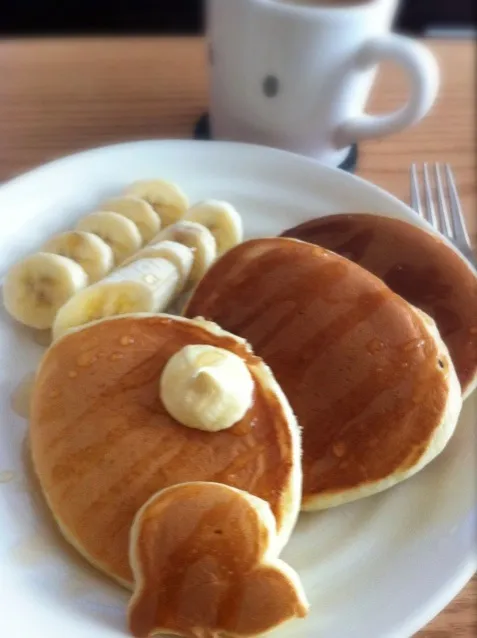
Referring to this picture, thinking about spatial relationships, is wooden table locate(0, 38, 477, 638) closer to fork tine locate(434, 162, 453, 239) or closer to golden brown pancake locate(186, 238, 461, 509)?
fork tine locate(434, 162, 453, 239)

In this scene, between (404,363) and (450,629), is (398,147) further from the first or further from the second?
(450,629)

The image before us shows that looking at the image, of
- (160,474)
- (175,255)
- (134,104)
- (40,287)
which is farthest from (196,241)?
(134,104)

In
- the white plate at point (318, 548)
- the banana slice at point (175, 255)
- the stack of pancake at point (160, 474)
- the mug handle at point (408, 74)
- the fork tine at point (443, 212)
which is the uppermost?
the mug handle at point (408, 74)

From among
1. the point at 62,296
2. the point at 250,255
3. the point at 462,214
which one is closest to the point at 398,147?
the point at 462,214

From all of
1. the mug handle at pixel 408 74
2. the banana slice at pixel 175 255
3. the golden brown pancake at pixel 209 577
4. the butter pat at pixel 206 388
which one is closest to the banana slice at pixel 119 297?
the banana slice at pixel 175 255

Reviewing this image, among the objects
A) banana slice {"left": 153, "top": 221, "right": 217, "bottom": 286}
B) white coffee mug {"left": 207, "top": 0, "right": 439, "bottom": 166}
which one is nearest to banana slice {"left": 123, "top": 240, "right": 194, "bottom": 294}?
banana slice {"left": 153, "top": 221, "right": 217, "bottom": 286}

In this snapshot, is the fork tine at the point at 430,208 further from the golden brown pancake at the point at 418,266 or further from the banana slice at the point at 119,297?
the banana slice at the point at 119,297

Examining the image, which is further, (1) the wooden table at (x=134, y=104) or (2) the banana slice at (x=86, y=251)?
(1) the wooden table at (x=134, y=104)
